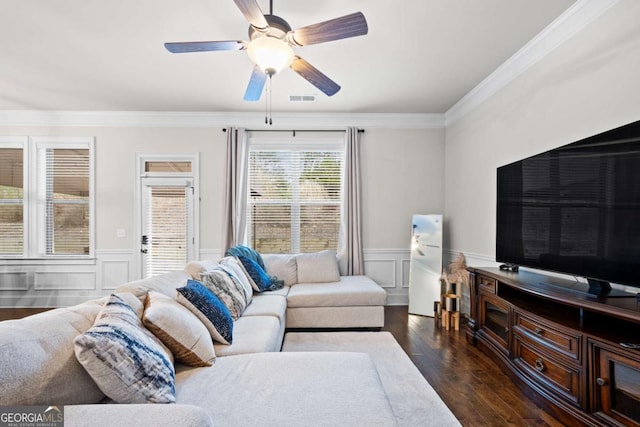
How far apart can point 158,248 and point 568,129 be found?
497cm

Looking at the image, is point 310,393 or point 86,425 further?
point 310,393

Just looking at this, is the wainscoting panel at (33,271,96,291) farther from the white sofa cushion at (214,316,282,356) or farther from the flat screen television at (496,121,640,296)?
the flat screen television at (496,121,640,296)

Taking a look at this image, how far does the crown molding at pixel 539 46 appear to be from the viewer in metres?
2.26

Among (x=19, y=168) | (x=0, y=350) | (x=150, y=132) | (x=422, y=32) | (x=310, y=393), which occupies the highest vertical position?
(x=422, y=32)

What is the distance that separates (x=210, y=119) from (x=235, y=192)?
115 cm

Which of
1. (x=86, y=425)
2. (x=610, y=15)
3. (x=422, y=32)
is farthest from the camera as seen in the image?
(x=422, y=32)

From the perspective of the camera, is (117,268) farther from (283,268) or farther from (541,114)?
(541,114)

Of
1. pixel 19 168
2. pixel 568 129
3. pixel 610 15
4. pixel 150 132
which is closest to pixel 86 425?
pixel 568 129

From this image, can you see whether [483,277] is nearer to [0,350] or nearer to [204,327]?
[204,327]

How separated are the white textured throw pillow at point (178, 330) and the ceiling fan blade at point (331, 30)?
175 cm

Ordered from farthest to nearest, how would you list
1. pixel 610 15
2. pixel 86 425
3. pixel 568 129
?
pixel 568 129
pixel 610 15
pixel 86 425

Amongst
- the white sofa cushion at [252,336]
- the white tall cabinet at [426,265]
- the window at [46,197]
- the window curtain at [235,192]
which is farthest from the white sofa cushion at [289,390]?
the window at [46,197]

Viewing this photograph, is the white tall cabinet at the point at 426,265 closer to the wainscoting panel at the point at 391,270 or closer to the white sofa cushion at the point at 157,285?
the wainscoting panel at the point at 391,270

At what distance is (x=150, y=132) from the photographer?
4.70m
